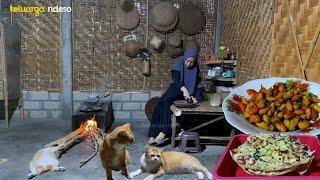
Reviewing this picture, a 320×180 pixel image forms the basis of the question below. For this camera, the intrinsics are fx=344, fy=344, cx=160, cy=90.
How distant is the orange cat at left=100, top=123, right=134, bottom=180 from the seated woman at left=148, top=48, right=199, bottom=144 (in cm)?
220

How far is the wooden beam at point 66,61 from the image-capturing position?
9.00 meters

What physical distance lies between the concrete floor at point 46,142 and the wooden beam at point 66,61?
0.45 metres

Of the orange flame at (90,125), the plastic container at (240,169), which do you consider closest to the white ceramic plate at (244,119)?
the plastic container at (240,169)

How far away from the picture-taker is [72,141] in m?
6.85

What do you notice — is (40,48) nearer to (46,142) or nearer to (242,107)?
(46,142)

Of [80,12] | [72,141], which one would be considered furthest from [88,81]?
[72,141]

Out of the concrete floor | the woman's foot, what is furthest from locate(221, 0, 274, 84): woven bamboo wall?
the woman's foot

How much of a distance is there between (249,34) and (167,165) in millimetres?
3307

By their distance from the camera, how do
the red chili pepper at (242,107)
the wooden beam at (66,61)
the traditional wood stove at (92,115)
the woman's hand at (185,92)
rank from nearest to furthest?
the red chili pepper at (242,107), the woman's hand at (185,92), the traditional wood stove at (92,115), the wooden beam at (66,61)

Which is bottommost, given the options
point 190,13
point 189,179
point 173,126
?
point 189,179

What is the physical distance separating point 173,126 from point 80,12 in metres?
4.31

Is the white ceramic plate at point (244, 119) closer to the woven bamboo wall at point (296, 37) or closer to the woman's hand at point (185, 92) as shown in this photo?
the woven bamboo wall at point (296, 37)

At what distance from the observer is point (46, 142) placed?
7.24 m

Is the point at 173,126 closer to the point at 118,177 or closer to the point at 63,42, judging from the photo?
the point at 118,177
